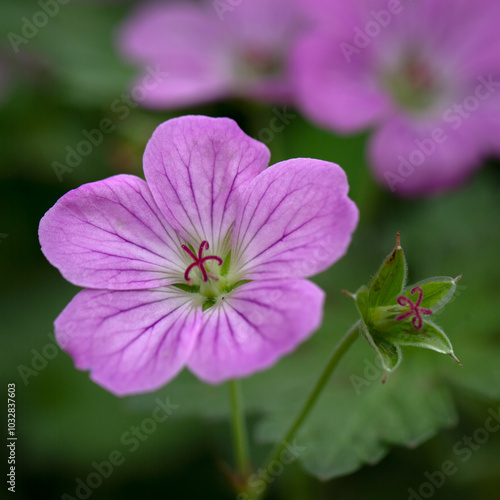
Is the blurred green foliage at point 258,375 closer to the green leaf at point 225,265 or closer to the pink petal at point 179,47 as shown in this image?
the pink petal at point 179,47

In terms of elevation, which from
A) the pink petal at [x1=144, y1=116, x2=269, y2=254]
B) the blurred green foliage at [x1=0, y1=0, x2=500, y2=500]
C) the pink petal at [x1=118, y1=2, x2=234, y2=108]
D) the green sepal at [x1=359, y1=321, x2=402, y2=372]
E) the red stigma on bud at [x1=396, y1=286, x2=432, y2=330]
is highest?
the pink petal at [x1=144, y1=116, x2=269, y2=254]

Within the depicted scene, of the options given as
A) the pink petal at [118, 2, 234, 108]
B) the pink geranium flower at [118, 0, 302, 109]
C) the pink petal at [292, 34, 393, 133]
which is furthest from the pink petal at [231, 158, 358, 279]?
the pink geranium flower at [118, 0, 302, 109]

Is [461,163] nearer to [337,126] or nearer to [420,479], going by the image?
[337,126]

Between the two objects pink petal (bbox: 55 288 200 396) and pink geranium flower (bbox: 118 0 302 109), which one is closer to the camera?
pink petal (bbox: 55 288 200 396)

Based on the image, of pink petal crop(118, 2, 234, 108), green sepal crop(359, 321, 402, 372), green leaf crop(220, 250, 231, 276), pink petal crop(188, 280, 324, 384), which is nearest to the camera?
pink petal crop(188, 280, 324, 384)

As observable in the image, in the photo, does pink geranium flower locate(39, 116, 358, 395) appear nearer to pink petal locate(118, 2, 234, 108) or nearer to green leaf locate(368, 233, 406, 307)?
green leaf locate(368, 233, 406, 307)

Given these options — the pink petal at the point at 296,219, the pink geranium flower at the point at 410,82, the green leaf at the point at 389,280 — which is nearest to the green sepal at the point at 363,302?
the green leaf at the point at 389,280

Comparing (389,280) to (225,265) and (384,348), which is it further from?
(225,265)
